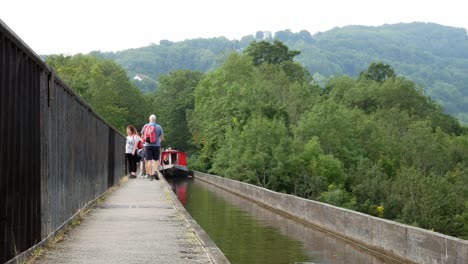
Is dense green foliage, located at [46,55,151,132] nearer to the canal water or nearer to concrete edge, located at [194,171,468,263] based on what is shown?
the canal water

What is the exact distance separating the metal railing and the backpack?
7.37 m

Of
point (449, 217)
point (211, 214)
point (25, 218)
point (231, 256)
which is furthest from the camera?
point (449, 217)

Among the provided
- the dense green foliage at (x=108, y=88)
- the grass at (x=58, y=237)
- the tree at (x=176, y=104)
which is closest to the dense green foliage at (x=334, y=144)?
the dense green foliage at (x=108, y=88)

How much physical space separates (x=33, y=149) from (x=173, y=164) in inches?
2589

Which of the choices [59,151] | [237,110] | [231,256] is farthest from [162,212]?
[237,110]

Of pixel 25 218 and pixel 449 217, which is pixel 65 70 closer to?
pixel 449 217

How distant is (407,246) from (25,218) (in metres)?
6.35

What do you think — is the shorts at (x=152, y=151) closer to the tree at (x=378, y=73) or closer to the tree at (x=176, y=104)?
the tree at (x=176, y=104)

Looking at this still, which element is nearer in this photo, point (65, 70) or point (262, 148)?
point (262, 148)

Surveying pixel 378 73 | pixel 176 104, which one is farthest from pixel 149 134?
pixel 378 73

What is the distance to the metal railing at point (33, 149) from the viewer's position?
622cm

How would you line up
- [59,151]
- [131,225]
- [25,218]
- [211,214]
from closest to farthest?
[25,218] < [59,151] < [131,225] < [211,214]

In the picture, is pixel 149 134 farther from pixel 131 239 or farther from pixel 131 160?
pixel 131 239

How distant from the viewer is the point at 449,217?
6881cm
